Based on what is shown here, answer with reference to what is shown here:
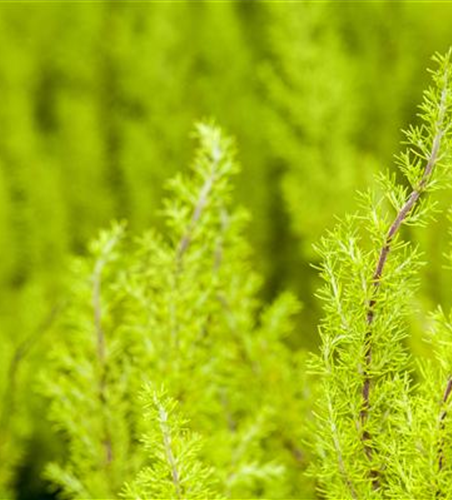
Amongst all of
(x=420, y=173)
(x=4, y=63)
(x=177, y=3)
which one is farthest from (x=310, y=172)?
(x=420, y=173)

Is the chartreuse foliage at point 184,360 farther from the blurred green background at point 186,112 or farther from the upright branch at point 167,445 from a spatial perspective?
the blurred green background at point 186,112

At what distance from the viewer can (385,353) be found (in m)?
0.33

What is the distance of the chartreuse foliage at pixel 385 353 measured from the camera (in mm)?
312

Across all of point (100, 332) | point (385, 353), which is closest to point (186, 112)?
point (100, 332)

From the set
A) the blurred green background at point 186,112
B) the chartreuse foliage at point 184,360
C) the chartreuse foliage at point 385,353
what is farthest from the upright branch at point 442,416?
the blurred green background at point 186,112

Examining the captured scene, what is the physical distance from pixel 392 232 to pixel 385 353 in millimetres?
51

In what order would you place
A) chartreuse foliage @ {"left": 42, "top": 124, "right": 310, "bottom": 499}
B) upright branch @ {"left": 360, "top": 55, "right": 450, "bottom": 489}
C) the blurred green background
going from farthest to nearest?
the blurred green background → chartreuse foliage @ {"left": 42, "top": 124, "right": 310, "bottom": 499} → upright branch @ {"left": 360, "top": 55, "right": 450, "bottom": 489}

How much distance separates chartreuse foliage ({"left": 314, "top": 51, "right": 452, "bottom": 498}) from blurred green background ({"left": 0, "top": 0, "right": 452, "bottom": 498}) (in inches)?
19.6

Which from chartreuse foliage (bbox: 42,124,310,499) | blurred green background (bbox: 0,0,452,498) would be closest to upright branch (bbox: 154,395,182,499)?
chartreuse foliage (bbox: 42,124,310,499)

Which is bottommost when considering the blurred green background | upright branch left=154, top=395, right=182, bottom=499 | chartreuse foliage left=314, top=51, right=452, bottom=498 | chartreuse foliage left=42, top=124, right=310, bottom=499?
upright branch left=154, top=395, right=182, bottom=499

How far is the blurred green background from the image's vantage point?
0.87 metres

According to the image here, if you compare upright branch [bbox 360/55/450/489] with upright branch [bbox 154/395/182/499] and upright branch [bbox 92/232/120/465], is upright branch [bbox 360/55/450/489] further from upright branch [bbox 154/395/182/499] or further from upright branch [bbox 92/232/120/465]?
upright branch [bbox 92/232/120/465]

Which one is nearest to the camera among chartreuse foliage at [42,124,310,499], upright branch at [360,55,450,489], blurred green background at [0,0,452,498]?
upright branch at [360,55,450,489]

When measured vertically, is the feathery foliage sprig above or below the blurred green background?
below
